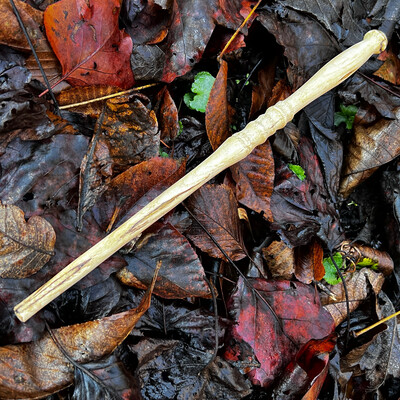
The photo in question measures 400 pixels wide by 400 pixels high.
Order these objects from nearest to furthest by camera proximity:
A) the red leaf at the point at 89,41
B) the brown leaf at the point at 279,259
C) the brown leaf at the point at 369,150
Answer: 1. the red leaf at the point at 89,41
2. the brown leaf at the point at 279,259
3. the brown leaf at the point at 369,150

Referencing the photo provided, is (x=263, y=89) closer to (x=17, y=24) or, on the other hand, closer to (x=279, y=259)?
(x=279, y=259)

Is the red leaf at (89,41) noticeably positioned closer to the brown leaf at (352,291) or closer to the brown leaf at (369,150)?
the brown leaf at (369,150)

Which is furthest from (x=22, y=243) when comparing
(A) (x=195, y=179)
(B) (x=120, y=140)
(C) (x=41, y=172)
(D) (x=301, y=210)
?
(D) (x=301, y=210)

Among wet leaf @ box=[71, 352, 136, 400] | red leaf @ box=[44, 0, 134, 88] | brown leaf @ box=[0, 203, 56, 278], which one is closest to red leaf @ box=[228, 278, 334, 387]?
wet leaf @ box=[71, 352, 136, 400]

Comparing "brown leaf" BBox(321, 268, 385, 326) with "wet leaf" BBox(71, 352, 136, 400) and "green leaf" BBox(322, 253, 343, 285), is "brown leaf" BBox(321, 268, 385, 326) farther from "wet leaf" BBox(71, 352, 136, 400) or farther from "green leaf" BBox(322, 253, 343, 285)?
"wet leaf" BBox(71, 352, 136, 400)

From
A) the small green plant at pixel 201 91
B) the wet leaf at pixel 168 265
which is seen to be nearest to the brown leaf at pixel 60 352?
the wet leaf at pixel 168 265
